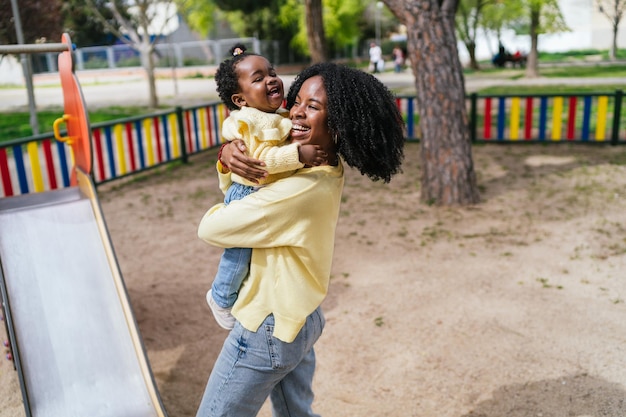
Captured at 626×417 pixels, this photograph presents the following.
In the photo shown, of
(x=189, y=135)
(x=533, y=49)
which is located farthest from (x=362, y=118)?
(x=533, y=49)

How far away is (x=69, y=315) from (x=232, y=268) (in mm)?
1574

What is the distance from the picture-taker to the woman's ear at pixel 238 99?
6.56 feet

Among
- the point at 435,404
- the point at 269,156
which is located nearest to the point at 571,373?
the point at 435,404

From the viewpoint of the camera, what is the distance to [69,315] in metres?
3.08

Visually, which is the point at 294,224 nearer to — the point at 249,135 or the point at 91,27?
the point at 249,135

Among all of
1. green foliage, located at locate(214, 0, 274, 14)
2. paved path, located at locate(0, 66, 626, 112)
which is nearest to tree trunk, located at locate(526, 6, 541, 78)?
paved path, located at locate(0, 66, 626, 112)

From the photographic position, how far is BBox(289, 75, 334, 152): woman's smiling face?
182 centimetres

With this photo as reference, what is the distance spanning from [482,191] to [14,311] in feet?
18.8

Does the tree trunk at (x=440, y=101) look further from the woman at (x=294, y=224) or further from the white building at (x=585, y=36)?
the white building at (x=585, y=36)

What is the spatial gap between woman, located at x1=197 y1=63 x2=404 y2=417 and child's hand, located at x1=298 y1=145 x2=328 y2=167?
0.14 ft

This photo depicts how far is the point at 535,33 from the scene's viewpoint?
24.4 metres

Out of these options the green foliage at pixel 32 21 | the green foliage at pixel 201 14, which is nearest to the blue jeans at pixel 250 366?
the green foliage at pixel 32 21

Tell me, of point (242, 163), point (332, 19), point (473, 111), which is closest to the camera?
point (242, 163)

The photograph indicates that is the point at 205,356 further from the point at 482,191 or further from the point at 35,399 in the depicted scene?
the point at 482,191
